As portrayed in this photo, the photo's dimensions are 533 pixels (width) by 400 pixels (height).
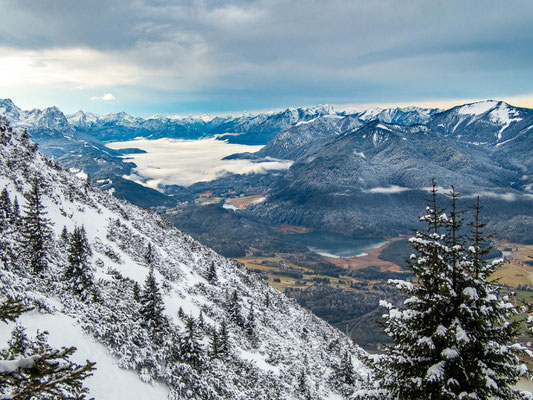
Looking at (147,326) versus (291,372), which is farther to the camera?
(291,372)

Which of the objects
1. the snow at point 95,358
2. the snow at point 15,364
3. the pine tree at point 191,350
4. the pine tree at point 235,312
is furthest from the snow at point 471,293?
the pine tree at point 235,312

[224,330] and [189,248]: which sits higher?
[224,330]

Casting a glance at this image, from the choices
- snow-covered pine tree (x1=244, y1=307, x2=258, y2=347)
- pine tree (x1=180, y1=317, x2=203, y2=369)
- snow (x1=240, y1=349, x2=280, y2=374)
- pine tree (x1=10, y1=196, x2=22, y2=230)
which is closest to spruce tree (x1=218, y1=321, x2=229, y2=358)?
snow (x1=240, y1=349, x2=280, y2=374)

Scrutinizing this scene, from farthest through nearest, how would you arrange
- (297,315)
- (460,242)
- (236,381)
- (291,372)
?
(297,315)
(291,372)
(236,381)
(460,242)

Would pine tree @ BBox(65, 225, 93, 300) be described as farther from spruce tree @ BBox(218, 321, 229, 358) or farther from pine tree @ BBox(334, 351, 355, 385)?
pine tree @ BBox(334, 351, 355, 385)

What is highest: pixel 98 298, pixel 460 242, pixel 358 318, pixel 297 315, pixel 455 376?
pixel 460 242

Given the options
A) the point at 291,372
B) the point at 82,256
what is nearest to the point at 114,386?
the point at 82,256

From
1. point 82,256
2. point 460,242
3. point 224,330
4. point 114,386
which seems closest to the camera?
point 460,242

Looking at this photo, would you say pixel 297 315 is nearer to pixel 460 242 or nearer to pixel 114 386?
pixel 114 386
